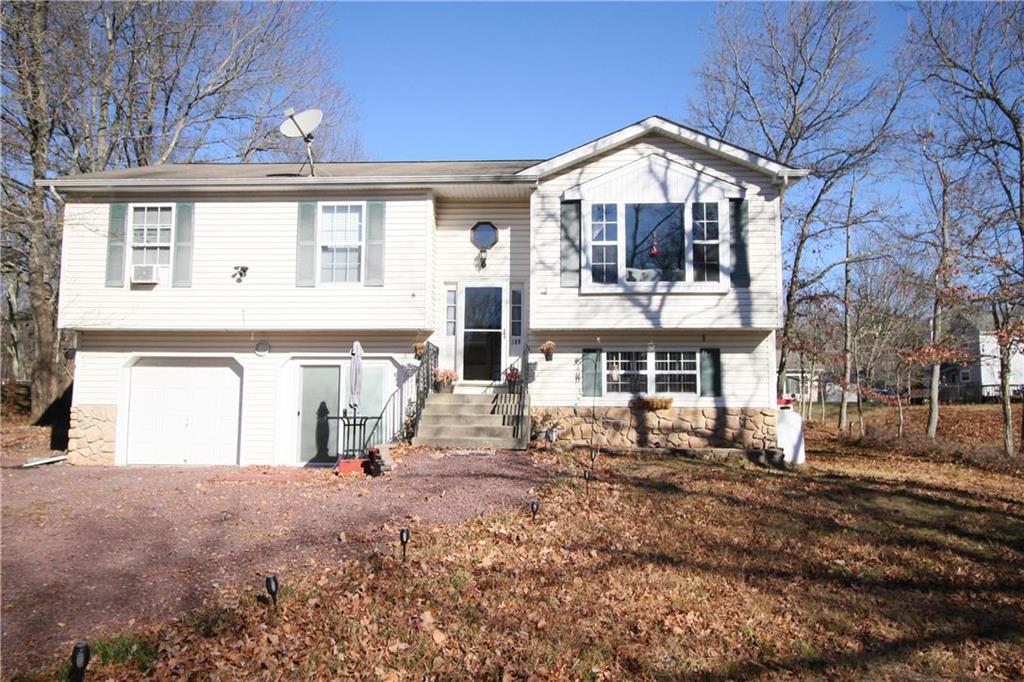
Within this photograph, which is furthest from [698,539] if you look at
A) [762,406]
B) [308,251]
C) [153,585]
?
[308,251]

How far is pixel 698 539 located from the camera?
7266 millimetres

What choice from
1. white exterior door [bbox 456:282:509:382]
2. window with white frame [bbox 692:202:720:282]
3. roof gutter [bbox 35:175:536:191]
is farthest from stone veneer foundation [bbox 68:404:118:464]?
window with white frame [bbox 692:202:720:282]

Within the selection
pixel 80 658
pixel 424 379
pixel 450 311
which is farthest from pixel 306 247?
pixel 80 658

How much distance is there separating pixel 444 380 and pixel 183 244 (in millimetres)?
6137

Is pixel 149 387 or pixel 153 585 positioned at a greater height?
pixel 149 387

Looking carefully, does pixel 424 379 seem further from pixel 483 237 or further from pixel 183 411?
pixel 183 411

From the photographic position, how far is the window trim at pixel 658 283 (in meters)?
12.7

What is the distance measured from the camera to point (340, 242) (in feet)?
43.1

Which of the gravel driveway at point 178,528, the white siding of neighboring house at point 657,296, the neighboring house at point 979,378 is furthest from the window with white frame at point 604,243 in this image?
the neighboring house at point 979,378

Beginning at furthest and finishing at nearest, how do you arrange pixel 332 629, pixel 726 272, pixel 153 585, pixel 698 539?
pixel 726 272 < pixel 698 539 < pixel 153 585 < pixel 332 629

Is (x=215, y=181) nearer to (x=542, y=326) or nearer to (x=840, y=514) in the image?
(x=542, y=326)

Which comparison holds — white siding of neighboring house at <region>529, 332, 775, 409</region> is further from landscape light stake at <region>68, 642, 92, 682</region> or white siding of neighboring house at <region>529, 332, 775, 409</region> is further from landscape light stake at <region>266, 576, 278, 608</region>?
landscape light stake at <region>68, 642, 92, 682</region>

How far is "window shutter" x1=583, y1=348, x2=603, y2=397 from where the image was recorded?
43.2ft

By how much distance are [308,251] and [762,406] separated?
979 cm
